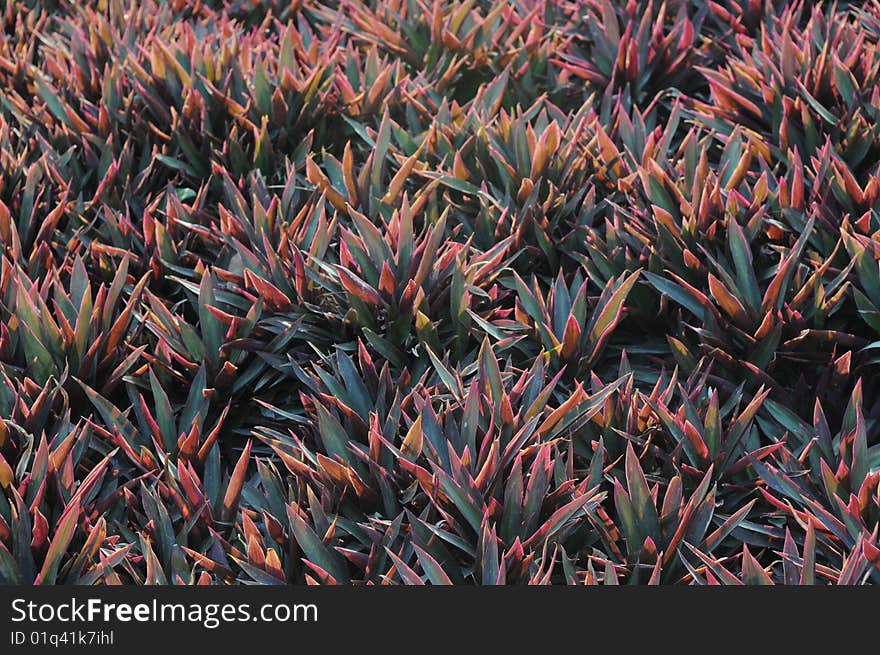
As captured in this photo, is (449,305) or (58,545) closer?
(58,545)

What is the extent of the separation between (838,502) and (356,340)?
3.67ft

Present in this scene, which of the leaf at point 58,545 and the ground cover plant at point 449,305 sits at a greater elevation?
the ground cover plant at point 449,305

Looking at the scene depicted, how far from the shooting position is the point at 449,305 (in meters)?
2.39

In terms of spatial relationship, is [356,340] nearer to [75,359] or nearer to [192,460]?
[192,460]

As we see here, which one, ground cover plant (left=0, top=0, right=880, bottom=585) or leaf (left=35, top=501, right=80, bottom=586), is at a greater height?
ground cover plant (left=0, top=0, right=880, bottom=585)

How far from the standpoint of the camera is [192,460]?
212cm

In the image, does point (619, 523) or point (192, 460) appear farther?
point (192, 460)

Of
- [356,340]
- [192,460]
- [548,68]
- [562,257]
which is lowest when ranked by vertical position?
[192,460]

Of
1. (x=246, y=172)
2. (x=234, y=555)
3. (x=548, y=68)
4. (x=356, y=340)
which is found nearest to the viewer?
(x=234, y=555)

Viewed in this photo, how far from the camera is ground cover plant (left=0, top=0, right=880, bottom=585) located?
1.89 metres

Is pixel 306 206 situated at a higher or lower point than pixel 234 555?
higher

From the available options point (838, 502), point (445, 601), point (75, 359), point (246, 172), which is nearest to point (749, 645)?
point (838, 502)

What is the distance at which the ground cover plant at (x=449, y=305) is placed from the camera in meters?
1.89

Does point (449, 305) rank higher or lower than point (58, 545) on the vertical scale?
higher
